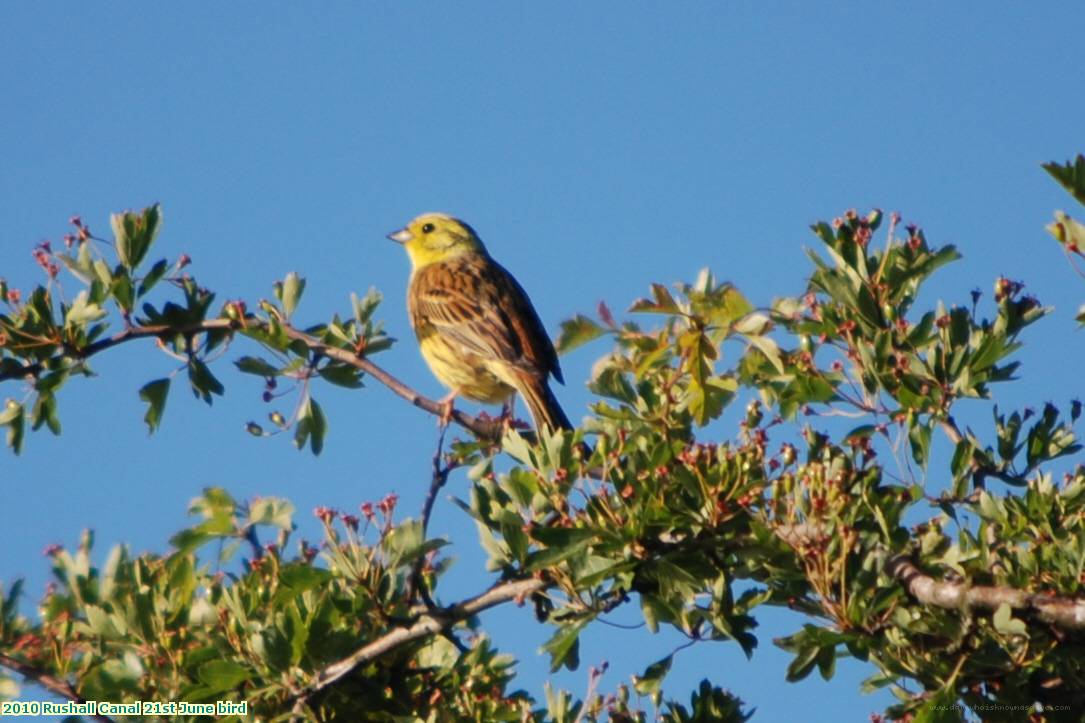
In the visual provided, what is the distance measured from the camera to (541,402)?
23.3ft

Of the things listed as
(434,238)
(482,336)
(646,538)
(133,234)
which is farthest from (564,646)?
(434,238)

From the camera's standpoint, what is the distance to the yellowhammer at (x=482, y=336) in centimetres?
728

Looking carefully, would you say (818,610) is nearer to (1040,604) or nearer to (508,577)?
(1040,604)

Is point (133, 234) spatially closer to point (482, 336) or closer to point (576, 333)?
point (576, 333)

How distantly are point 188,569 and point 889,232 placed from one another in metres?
2.32

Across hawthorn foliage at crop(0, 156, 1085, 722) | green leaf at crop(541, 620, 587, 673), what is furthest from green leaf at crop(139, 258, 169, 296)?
green leaf at crop(541, 620, 587, 673)

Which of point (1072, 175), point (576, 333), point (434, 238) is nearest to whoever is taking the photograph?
point (1072, 175)

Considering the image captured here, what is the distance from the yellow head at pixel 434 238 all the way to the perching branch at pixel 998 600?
19.8 ft

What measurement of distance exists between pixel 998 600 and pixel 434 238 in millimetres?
6278

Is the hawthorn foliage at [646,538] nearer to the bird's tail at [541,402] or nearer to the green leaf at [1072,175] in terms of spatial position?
the green leaf at [1072,175]

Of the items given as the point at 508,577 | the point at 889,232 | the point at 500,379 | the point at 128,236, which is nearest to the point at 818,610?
the point at 508,577

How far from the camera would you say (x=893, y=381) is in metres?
4.37

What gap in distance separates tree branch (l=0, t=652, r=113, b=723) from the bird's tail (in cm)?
282

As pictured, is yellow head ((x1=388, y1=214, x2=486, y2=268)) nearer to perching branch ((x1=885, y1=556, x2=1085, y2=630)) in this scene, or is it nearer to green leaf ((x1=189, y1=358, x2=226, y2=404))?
green leaf ((x1=189, y1=358, x2=226, y2=404))
